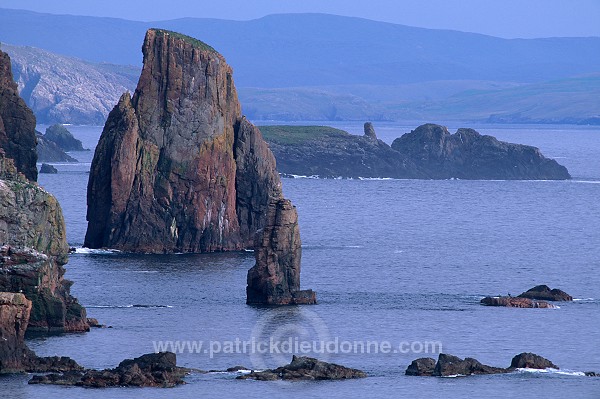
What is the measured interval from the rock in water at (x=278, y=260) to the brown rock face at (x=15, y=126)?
30.6 metres

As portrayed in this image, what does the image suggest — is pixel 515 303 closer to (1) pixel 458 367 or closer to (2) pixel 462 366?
(2) pixel 462 366

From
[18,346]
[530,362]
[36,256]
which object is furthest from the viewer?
[36,256]

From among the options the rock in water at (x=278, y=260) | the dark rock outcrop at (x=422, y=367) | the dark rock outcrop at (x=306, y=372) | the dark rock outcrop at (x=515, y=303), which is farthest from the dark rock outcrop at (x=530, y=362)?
the dark rock outcrop at (x=515, y=303)

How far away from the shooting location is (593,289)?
386 ft

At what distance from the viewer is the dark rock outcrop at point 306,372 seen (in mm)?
77625

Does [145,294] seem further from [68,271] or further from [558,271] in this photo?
[558,271]

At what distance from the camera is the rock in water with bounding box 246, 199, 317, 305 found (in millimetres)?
101625

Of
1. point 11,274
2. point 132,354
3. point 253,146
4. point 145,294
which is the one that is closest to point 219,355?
point 132,354

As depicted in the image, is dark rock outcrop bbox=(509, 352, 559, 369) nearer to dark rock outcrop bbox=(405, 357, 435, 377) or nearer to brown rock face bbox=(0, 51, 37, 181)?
dark rock outcrop bbox=(405, 357, 435, 377)

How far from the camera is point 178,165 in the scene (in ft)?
451

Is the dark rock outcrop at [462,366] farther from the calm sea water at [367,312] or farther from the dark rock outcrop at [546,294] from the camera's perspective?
the dark rock outcrop at [546,294]

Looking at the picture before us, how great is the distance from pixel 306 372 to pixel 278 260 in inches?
947

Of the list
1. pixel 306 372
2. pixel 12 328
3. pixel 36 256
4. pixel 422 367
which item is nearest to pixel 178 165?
pixel 36 256

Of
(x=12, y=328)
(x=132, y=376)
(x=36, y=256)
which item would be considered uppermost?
(x=36, y=256)
